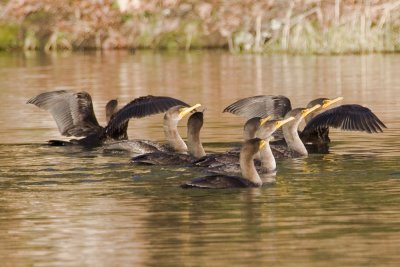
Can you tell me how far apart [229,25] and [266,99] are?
3254 cm

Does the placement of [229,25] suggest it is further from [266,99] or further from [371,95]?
[266,99]

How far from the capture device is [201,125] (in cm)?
1875

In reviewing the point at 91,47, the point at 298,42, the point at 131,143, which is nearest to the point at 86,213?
the point at 131,143

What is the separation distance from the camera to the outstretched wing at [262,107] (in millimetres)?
21609

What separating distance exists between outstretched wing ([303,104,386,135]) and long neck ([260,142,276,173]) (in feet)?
9.41

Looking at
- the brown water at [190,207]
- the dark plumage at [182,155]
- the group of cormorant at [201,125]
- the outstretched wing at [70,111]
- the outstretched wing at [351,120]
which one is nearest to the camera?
the brown water at [190,207]

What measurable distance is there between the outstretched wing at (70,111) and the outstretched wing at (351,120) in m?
3.78

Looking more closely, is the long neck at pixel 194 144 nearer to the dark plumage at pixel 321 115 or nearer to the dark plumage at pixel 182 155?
the dark plumage at pixel 182 155

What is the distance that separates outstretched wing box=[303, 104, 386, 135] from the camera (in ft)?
64.6

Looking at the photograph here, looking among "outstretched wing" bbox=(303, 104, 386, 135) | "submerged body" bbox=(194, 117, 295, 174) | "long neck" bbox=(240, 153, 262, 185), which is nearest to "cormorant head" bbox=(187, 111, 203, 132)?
"submerged body" bbox=(194, 117, 295, 174)

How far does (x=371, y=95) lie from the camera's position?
3078 cm

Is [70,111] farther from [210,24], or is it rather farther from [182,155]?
[210,24]

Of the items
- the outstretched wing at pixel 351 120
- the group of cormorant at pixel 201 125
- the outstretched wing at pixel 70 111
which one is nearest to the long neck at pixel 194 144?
the group of cormorant at pixel 201 125

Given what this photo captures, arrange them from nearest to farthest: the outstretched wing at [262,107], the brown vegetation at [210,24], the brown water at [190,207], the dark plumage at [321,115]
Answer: the brown water at [190,207] → the dark plumage at [321,115] → the outstretched wing at [262,107] → the brown vegetation at [210,24]
